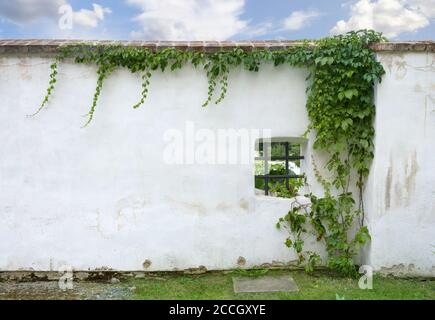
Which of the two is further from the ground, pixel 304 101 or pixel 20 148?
pixel 304 101

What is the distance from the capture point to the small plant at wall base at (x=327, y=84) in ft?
16.6

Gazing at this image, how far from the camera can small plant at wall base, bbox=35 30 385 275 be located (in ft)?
16.6

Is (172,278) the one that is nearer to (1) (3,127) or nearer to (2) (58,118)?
(2) (58,118)

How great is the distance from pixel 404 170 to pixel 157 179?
3043mm

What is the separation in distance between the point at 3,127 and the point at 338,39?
13.9 feet

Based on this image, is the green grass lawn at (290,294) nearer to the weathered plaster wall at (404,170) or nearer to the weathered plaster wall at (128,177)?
the weathered plaster wall at (128,177)

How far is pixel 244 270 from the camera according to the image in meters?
5.38

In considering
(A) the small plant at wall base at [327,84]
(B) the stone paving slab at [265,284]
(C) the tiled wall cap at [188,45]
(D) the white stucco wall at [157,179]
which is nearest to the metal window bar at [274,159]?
(D) the white stucco wall at [157,179]

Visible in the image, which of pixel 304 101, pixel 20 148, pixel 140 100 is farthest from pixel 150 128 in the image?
pixel 304 101

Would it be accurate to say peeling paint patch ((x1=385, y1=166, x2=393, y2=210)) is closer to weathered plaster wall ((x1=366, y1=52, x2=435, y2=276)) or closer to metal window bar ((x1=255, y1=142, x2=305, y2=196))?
weathered plaster wall ((x1=366, y1=52, x2=435, y2=276))

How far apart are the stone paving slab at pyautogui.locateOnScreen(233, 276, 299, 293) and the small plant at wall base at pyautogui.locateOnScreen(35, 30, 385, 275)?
42 centimetres

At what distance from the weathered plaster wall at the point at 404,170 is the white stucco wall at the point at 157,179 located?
0.04 feet

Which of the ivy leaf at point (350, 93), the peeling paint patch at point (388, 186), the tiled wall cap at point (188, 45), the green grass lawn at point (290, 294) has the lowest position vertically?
the green grass lawn at point (290, 294)

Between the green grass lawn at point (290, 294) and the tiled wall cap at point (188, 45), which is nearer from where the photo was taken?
the green grass lawn at point (290, 294)
